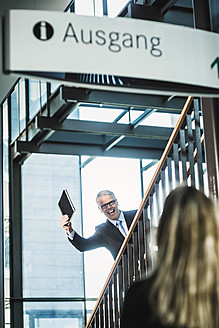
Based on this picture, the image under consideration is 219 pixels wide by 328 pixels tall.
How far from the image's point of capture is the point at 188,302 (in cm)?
196

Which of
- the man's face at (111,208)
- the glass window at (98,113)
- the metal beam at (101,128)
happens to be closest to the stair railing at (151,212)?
the man's face at (111,208)

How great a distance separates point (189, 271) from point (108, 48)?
147cm

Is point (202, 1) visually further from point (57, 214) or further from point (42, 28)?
point (57, 214)

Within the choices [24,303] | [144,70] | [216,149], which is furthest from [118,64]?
[24,303]

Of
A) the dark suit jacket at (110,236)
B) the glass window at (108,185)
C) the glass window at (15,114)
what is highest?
the glass window at (15,114)

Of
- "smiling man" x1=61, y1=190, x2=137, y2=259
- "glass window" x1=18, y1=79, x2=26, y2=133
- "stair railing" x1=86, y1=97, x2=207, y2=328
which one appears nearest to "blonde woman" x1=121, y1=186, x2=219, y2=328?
"stair railing" x1=86, y1=97, x2=207, y2=328

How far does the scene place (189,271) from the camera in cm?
196

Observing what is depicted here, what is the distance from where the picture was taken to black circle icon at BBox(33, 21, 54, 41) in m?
3.05

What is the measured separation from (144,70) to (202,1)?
1206 mm

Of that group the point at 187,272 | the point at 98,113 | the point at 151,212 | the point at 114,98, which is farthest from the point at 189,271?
the point at 98,113

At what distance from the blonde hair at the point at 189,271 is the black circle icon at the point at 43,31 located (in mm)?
1311

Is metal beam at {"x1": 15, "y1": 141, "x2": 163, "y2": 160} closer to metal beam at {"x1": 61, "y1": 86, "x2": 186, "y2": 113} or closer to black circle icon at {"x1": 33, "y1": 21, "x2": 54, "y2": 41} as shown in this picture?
metal beam at {"x1": 61, "y1": 86, "x2": 186, "y2": 113}

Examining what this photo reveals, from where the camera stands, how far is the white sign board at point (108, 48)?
9.91ft

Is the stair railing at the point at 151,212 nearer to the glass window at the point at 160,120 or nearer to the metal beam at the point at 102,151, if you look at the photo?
the glass window at the point at 160,120
